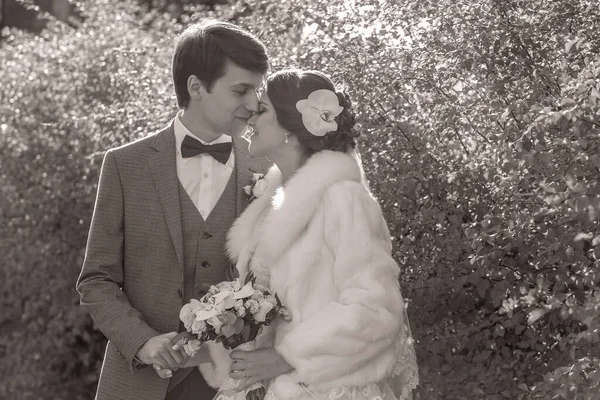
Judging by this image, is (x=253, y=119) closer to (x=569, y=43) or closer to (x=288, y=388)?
(x=288, y=388)

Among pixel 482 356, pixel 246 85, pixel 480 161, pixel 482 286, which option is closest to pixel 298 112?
pixel 246 85

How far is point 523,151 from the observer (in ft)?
12.0

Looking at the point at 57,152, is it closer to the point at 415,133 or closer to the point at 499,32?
the point at 415,133

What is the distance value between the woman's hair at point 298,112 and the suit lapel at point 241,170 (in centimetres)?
38

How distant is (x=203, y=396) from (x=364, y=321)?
2.71 ft

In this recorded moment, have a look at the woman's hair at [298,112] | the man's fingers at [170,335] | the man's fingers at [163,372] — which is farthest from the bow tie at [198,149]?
the man's fingers at [163,372]

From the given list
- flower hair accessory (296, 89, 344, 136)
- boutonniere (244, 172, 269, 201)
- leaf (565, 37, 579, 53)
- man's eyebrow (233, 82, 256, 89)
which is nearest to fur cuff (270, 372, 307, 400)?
boutonniere (244, 172, 269, 201)

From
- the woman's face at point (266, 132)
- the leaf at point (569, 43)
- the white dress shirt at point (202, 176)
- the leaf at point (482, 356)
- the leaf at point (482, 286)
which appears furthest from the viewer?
the leaf at point (482, 356)

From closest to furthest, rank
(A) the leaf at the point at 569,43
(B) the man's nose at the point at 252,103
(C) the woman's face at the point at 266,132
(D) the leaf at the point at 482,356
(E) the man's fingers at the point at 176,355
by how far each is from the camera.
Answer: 1. (A) the leaf at the point at 569,43
2. (E) the man's fingers at the point at 176,355
3. (C) the woman's face at the point at 266,132
4. (B) the man's nose at the point at 252,103
5. (D) the leaf at the point at 482,356

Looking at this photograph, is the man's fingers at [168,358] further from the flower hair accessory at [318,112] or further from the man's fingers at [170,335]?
the flower hair accessory at [318,112]

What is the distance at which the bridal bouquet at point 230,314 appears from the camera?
3.59 m

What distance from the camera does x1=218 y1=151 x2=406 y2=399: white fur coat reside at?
362cm

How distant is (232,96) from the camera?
414 centimetres

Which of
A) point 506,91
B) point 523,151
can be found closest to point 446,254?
point 506,91
